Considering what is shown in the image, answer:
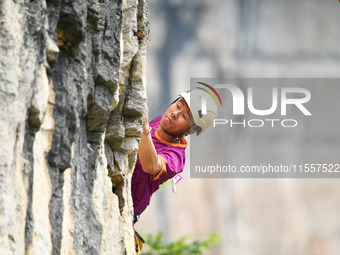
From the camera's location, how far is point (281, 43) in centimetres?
1471

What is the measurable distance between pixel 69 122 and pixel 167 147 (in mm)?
1863

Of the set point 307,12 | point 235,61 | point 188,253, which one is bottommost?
point 188,253

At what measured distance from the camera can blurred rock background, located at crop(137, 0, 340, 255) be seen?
14.1m

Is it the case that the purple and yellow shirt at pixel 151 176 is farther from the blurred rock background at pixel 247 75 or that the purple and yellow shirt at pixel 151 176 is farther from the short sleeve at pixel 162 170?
the blurred rock background at pixel 247 75

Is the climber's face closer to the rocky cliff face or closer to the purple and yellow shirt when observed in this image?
the purple and yellow shirt

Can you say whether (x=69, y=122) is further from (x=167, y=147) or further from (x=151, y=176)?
(x=167, y=147)

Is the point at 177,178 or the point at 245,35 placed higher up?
the point at 245,35

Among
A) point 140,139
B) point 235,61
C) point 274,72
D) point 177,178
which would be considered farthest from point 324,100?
point 140,139

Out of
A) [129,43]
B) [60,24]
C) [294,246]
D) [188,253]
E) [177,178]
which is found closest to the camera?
[60,24]

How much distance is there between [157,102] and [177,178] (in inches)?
358

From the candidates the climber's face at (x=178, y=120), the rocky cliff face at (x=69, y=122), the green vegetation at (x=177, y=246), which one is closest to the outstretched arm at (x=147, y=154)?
→ the rocky cliff face at (x=69, y=122)

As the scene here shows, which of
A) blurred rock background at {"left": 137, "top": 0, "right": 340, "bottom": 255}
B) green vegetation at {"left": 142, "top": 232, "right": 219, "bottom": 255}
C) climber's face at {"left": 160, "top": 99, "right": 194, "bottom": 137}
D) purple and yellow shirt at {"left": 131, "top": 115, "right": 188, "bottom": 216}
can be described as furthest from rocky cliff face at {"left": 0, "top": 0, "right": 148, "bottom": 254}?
blurred rock background at {"left": 137, "top": 0, "right": 340, "bottom": 255}

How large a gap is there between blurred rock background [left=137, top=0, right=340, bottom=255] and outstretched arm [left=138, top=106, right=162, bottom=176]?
31.3 feet

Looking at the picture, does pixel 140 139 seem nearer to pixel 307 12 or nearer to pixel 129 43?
pixel 129 43
